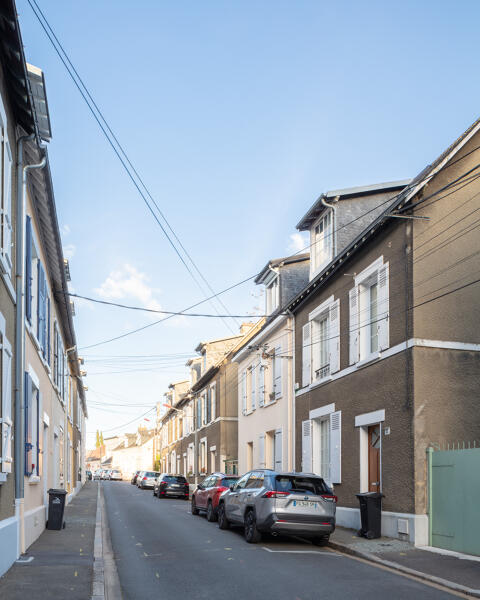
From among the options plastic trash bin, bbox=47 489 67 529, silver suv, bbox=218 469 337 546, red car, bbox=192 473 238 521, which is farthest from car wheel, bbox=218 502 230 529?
plastic trash bin, bbox=47 489 67 529

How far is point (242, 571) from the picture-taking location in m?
10.3

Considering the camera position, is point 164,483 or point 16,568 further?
point 164,483

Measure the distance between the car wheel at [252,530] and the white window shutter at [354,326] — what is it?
4.51 meters

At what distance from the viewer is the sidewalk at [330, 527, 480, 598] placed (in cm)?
932

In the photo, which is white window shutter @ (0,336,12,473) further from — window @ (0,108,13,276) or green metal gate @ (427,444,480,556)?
green metal gate @ (427,444,480,556)

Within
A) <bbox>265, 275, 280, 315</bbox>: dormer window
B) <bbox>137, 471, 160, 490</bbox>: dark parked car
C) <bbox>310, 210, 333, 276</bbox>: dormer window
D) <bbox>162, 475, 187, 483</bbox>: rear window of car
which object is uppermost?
<bbox>310, 210, 333, 276</bbox>: dormer window

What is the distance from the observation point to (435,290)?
45.3 ft

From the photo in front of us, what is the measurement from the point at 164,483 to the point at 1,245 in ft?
91.0

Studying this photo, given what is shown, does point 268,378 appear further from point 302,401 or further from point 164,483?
point 164,483

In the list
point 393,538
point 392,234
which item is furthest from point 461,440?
point 392,234

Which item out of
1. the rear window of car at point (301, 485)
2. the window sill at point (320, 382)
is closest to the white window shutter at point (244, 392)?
the window sill at point (320, 382)

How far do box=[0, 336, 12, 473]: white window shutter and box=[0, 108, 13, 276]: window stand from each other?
118cm

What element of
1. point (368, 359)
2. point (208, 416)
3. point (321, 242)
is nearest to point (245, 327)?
point (208, 416)

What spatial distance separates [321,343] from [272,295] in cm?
592
